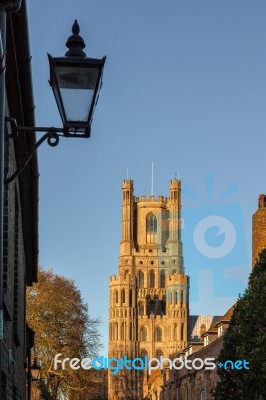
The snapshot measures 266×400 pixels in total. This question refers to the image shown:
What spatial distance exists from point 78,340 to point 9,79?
5277 cm

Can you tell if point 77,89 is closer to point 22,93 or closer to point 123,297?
point 22,93

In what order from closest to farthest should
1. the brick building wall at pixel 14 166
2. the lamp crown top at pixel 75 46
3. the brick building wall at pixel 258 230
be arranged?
the lamp crown top at pixel 75 46 → the brick building wall at pixel 14 166 → the brick building wall at pixel 258 230

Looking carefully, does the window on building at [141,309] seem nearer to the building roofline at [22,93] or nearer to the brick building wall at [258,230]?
the brick building wall at [258,230]

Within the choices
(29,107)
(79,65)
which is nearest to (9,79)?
(29,107)

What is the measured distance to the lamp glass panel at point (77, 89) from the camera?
7.73m

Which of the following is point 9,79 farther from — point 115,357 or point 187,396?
point 115,357

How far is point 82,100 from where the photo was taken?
776 cm

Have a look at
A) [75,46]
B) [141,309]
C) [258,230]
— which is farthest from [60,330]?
[141,309]

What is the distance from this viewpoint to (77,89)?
7750 mm

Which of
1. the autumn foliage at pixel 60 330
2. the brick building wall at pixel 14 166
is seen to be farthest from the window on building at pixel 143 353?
the brick building wall at pixel 14 166

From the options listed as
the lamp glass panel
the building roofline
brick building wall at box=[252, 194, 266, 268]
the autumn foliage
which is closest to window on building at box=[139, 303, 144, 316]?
the autumn foliage

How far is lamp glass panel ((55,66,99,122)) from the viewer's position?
7734 mm

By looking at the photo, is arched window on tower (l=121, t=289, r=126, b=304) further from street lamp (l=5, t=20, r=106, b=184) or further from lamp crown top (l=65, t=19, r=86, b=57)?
street lamp (l=5, t=20, r=106, b=184)

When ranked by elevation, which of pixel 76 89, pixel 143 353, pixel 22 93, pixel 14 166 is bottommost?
pixel 76 89
